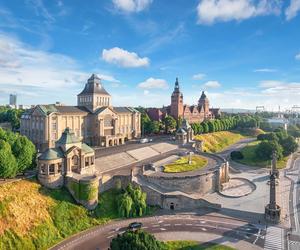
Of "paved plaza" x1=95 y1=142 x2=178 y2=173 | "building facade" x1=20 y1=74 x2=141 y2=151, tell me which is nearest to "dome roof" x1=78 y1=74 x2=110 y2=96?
"building facade" x1=20 y1=74 x2=141 y2=151

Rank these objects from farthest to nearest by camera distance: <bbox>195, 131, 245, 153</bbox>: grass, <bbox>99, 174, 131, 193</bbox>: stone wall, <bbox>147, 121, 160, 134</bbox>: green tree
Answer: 1. <bbox>195, 131, 245, 153</bbox>: grass
2. <bbox>147, 121, 160, 134</bbox>: green tree
3. <bbox>99, 174, 131, 193</bbox>: stone wall

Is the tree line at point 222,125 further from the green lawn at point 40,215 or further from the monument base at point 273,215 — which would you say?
the green lawn at point 40,215

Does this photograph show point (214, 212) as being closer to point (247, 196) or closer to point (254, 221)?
point (254, 221)

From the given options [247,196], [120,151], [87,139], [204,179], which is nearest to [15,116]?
[87,139]

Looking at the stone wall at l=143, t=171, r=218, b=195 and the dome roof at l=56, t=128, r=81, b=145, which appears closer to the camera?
the dome roof at l=56, t=128, r=81, b=145

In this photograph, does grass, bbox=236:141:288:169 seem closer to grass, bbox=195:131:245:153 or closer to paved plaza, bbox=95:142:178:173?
grass, bbox=195:131:245:153
